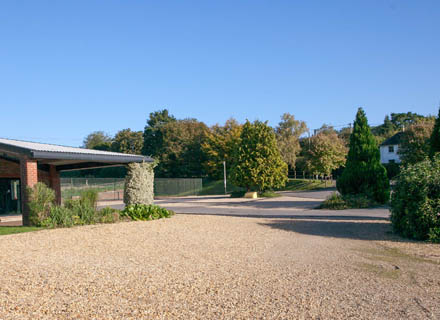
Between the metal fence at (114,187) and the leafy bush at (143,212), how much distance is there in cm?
1295

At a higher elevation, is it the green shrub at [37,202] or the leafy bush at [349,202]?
the green shrub at [37,202]

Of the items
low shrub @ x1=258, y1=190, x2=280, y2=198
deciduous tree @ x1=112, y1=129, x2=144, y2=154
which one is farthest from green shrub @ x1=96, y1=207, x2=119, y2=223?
deciduous tree @ x1=112, y1=129, x2=144, y2=154

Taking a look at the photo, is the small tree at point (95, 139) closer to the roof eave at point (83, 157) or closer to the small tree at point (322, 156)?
the small tree at point (322, 156)

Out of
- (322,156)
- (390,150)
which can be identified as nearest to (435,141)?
(322,156)

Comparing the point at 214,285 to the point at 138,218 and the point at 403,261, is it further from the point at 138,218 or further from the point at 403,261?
the point at 138,218

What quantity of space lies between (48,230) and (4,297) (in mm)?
6582

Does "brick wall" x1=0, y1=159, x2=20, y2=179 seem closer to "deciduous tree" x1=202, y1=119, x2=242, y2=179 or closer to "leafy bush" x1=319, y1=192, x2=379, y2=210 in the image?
"leafy bush" x1=319, y1=192, x2=379, y2=210

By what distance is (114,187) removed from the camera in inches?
1417

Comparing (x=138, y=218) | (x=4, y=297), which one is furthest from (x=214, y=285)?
(x=138, y=218)

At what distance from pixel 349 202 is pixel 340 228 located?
7118 millimetres

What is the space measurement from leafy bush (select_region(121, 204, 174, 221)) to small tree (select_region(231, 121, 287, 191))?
15140mm

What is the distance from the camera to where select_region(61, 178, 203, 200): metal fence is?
28459mm

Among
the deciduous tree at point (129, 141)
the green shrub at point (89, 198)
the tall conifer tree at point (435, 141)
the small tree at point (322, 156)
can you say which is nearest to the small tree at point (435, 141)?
the tall conifer tree at point (435, 141)

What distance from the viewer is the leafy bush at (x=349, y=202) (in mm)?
18609
